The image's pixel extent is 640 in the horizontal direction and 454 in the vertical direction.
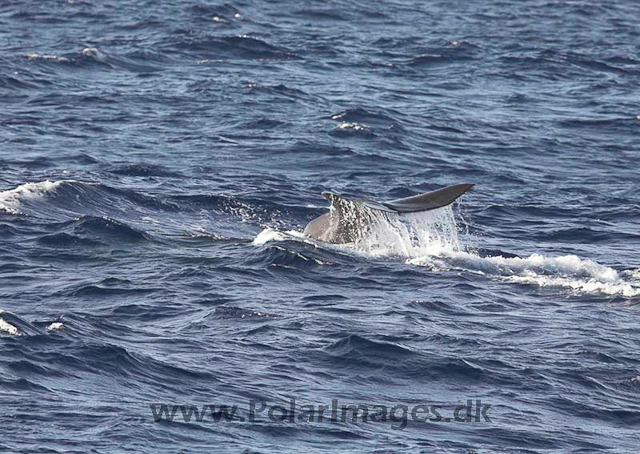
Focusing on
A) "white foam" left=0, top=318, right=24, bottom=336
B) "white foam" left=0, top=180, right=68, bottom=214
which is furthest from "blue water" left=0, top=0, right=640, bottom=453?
"white foam" left=0, top=180, right=68, bottom=214

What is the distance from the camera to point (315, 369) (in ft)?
60.3

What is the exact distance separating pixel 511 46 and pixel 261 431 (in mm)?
38965

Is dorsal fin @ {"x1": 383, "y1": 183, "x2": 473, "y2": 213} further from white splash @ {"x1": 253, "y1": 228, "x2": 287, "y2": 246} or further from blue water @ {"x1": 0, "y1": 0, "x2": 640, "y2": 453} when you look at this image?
white splash @ {"x1": 253, "y1": 228, "x2": 287, "y2": 246}

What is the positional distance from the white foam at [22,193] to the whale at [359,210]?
→ 5862 millimetres

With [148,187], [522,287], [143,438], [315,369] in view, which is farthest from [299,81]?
[143,438]

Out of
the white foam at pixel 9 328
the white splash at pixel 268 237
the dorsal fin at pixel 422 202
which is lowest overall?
the white splash at pixel 268 237

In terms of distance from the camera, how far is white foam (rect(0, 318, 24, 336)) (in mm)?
18672

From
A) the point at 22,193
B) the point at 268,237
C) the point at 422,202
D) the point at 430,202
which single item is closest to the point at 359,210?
the point at 422,202

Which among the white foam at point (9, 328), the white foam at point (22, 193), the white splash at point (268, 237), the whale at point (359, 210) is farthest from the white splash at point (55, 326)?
the white foam at point (22, 193)

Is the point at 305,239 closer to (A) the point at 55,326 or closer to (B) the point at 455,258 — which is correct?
(B) the point at 455,258

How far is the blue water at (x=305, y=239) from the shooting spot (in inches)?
672

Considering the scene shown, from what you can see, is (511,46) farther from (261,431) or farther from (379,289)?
(261,431)

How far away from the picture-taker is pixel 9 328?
61.7 ft

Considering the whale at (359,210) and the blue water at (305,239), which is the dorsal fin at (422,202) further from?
the blue water at (305,239)
